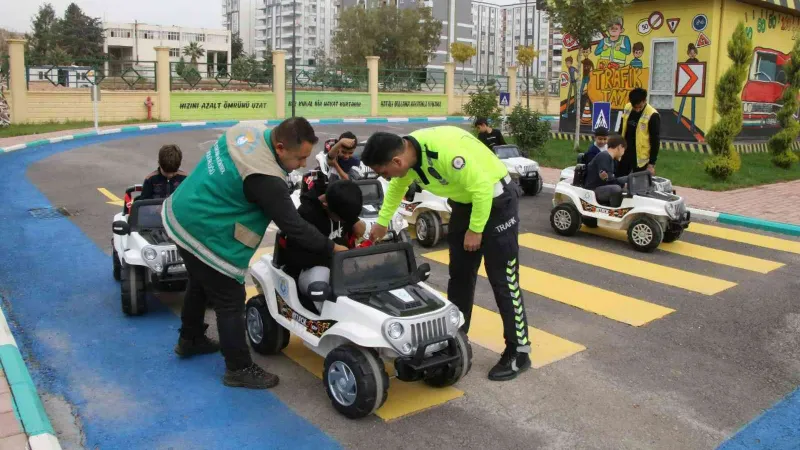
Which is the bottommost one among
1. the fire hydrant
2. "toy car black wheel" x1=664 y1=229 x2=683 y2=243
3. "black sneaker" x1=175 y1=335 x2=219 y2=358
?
"black sneaker" x1=175 y1=335 x2=219 y2=358

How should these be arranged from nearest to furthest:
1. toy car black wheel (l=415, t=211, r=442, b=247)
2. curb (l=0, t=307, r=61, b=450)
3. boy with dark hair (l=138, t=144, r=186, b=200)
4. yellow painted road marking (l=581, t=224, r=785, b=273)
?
curb (l=0, t=307, r=61, b=450)
boy with dark hair (l=138, t=144, r=186, b=200)
yellow painted road marking (l=581, t=224, r=785, b=273)
toy car black wheel (l=415, t=211, r=442, b=247)

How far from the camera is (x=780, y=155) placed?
16.9m

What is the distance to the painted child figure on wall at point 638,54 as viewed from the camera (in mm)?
20587

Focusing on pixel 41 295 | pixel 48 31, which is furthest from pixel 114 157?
pixel 48 31

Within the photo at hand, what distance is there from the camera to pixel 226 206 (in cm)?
450

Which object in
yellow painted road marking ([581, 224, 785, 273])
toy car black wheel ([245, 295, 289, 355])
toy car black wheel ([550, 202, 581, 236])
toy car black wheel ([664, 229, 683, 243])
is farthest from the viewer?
toy car black wheel ([550, 202, 581, 236])

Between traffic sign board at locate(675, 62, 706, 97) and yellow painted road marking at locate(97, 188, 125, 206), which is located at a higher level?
traffic sign board at locate(675, 62, 706, 97)

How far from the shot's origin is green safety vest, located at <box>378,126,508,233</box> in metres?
4.64

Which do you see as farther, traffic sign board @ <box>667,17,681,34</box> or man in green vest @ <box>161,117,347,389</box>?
traffic sign board @ <box>667,17,681,34</box>

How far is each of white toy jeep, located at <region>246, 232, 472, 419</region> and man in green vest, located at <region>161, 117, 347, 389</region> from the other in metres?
0.29

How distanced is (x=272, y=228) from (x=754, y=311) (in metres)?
6.24

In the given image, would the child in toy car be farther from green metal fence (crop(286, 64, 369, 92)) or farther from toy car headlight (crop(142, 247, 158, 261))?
green metal fence (crop(286, 64, 369, 92))

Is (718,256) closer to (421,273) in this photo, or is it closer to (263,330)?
(421,273)

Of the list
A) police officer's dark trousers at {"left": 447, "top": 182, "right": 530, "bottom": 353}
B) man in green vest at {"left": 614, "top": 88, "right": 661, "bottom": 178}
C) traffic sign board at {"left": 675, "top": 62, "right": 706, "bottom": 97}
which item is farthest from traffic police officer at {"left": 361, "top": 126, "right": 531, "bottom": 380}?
traffic sign board at {"left": 675, "top": 62, "right": 706, "bottom": 97}
